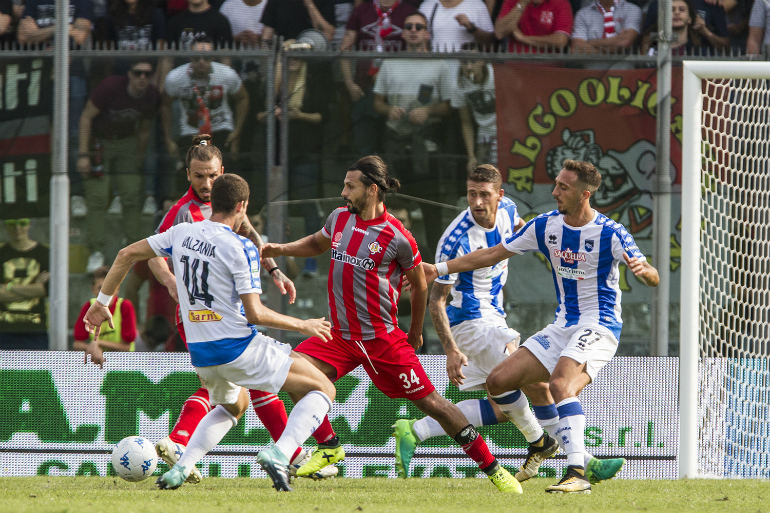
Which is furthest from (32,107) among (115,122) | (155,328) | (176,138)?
(155,328)

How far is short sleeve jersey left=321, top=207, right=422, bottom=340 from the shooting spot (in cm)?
511

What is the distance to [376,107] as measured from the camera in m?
7.76

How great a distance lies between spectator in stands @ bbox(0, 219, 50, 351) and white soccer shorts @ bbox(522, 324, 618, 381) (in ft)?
14.2

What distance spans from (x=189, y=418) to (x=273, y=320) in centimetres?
146

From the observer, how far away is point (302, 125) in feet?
25.2

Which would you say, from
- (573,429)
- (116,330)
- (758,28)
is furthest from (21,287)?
(758,28)

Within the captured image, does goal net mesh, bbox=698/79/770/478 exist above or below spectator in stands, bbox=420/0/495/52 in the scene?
below

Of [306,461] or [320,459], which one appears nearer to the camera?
[320,459]

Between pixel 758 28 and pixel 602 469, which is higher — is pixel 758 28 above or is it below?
above

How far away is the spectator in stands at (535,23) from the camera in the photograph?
8.01 metres

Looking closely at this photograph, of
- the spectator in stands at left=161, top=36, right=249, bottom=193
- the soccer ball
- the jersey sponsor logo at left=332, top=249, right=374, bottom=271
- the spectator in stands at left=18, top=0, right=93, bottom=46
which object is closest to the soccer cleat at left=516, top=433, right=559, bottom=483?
the jersey sponsor logo at left=332, top=249, right=374, bottom=271

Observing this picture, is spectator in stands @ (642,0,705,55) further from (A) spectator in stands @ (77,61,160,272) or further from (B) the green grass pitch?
(A) spectator in stands @ (77,61,160,272)

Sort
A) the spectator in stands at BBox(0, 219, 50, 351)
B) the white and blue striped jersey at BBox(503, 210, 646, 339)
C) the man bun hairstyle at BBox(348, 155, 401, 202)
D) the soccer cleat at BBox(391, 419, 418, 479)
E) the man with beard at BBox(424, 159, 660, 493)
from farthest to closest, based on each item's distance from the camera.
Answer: the spectator in stands at BBox(0, 219, 50, 351) < the soccer cleat at BBox(391, 419, 418, 479) < the white and blue striped jersey at BBox(503, 210, 646, 339) < the man with beard at BBox(424, 159, 660, 493) < the man bun hairstyle at BBox(348, 155, 401, 202)

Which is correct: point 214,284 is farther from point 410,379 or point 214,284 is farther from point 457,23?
point 457,23
